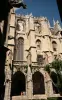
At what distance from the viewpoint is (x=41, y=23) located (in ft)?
131

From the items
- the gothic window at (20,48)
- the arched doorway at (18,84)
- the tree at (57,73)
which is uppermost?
the gothic window at (20,48)

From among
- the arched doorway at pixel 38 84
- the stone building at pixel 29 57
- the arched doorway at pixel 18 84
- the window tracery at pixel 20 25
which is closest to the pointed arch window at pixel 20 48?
the stone building at pixel 29 57

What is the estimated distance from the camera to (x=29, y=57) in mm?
29062

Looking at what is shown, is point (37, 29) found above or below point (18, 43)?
above

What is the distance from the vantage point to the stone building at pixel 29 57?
23445 millimetres

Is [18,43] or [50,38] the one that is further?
[50,38]

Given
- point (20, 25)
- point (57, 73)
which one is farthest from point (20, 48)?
point (57, 73)

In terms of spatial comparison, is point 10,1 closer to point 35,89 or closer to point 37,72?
point 37,72

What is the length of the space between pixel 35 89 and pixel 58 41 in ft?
52.4

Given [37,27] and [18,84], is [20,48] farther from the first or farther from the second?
[37,27]

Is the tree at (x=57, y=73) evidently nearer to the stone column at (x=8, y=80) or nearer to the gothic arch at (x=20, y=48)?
the stone column at (x=8, y=80)

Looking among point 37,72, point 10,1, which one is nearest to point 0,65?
point 10,1

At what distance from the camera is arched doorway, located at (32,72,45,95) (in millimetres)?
27905

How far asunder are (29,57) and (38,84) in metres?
5.60
